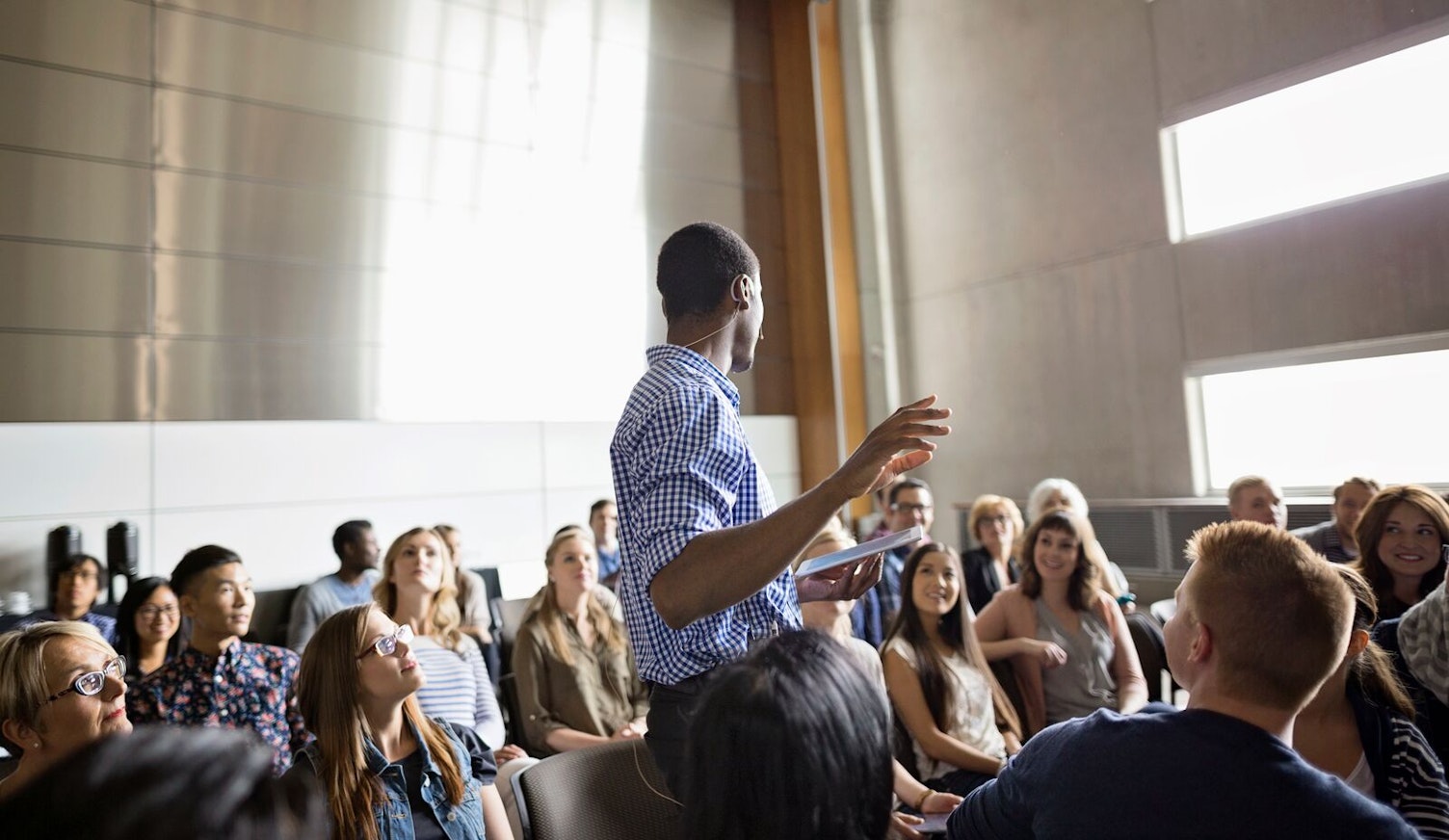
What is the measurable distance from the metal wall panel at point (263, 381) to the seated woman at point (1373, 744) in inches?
244

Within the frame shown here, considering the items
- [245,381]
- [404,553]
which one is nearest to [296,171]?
[245,381]

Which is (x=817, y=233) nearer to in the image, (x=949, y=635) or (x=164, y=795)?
(x=949, y=635)

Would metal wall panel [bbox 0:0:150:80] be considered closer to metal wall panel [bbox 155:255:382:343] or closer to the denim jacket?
metal wall panel [bbox 155:255:382:343]

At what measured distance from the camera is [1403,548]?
130 inches

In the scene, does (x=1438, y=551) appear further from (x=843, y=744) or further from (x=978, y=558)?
(x=843, y=744)

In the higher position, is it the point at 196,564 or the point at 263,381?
the point at 263,381

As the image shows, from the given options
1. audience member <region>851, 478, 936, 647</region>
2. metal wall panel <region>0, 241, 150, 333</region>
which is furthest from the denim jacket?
metal wall panel <region>0, 241, 150, 333</region>

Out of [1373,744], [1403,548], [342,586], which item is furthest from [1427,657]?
[342,586]

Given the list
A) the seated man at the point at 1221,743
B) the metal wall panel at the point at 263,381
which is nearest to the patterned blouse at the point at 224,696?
the seated man at the point at 1221,743

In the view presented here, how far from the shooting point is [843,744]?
1044 mm

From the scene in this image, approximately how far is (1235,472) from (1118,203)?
215 centimetres

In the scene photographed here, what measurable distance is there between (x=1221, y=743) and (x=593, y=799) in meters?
1.34

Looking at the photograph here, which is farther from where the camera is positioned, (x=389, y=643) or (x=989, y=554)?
(x=989, y=554)

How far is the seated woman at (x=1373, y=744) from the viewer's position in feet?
6.43
